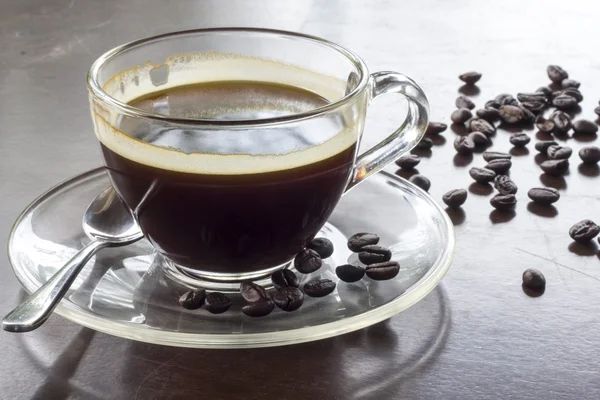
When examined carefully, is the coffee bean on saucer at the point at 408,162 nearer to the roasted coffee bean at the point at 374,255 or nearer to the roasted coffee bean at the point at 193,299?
the roasted coffee bean at the point at 374,255

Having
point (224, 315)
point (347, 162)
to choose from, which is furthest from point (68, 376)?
point (347, 162)

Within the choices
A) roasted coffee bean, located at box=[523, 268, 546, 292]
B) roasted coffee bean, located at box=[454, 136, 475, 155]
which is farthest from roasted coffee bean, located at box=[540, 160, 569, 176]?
roasted coffee bean, located at box=[523, 268, 546, 292]

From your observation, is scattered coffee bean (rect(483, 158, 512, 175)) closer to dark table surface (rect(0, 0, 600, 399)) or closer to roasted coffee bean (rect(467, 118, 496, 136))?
dark table surface (rect(0, 0, 600, 399))

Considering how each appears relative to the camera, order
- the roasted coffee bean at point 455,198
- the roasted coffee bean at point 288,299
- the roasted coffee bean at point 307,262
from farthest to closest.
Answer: the roasted coffee bean at point 455,198 < the roasted coffee bean at point 307,262 < the roasted coffee bean at point 288,299

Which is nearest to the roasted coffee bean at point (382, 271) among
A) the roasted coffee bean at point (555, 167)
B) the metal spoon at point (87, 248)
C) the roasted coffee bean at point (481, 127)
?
the metal spoon at point (87, 248)

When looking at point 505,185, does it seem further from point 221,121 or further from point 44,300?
point 44,300

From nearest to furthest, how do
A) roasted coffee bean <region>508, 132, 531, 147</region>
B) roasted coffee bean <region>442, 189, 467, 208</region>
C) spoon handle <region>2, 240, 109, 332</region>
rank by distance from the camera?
1. spoon handle <region>2, 240, 109, 332</region>
2. roasted coffee bean <region>442, 189, 467, 208</region>
3. roasted coffee bean <region>508, 132, 531, 147</region>
